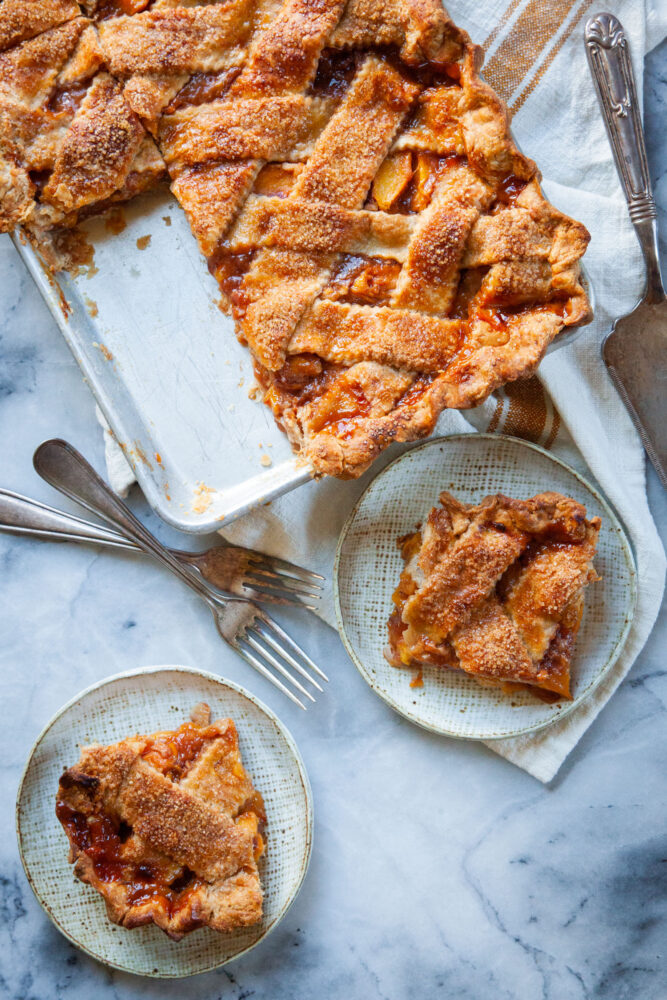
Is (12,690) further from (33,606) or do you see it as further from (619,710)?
(619,710)

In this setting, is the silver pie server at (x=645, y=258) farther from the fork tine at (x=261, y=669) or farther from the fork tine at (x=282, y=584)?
the fork tine at (x=261, y=669)

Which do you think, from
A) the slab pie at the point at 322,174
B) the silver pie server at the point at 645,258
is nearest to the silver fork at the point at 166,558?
the slab pie at the point at 322,174

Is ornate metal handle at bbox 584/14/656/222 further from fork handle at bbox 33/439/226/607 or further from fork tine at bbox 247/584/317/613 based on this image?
fork handle at bbox 33/439/226/607

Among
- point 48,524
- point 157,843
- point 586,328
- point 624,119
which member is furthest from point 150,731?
point 624,119

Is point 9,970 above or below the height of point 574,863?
above

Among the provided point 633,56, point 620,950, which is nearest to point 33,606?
point 620,950

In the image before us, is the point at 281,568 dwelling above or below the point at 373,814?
above

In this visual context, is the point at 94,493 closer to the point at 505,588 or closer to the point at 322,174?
the point at 322,174
